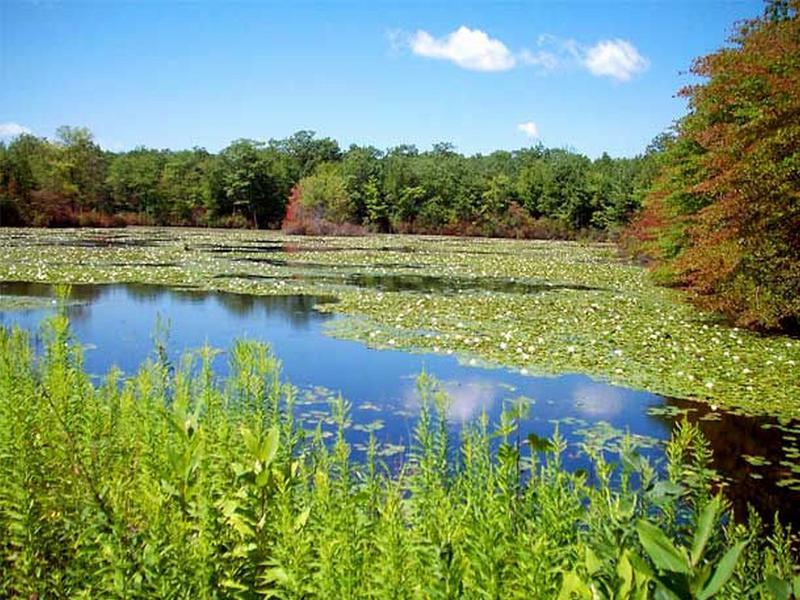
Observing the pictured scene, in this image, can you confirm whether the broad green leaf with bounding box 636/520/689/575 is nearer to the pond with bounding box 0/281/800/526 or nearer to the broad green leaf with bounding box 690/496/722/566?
the broad green leaf with bounding box 690/496/722/566

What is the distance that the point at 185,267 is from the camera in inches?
814

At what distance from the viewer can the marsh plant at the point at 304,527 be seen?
1.56 meters

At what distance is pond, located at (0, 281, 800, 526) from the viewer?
18.6 ft

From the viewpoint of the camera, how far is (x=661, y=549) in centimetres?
112

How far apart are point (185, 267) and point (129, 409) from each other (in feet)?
59.3

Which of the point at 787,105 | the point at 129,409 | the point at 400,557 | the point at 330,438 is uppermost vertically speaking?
the point at 787,105

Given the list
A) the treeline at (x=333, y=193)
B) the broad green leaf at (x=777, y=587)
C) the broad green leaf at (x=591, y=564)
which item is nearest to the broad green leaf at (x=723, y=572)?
the broad green leaf at (x=777, y=587)

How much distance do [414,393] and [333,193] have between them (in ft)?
159

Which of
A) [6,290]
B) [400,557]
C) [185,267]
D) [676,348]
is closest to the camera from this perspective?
[400,557]

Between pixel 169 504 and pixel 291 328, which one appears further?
pixel 291 328

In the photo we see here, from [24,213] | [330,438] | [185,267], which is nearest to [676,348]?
[330,438]

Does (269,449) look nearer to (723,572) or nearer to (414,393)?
(723,572)

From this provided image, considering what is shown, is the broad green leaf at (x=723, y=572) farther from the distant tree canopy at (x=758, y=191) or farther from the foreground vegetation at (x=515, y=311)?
Answer: the distant tree canopy at (x=758, y=191)

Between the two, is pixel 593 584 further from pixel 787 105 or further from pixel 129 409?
pixel 787 105
